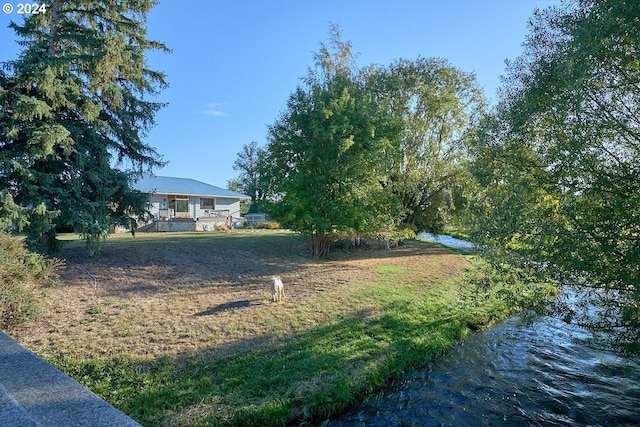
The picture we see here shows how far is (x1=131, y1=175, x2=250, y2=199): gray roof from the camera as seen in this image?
27.9 meters

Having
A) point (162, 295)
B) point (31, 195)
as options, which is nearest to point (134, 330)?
point (162, 295)

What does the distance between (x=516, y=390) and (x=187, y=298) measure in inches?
277

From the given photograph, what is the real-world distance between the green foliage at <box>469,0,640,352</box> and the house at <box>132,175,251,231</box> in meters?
23.3

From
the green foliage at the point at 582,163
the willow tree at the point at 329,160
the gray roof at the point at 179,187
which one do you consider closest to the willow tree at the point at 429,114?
the willow tree at the point at 329,160

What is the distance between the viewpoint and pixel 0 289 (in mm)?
5930

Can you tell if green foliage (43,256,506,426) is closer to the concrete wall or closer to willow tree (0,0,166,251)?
the concrete wall

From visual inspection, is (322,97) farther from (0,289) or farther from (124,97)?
(0,289)

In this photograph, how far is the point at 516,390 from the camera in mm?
5660

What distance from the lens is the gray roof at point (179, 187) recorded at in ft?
91.5

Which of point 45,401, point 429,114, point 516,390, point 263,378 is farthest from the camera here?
point 429,114

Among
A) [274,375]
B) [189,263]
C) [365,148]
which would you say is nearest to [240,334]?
[274,375]

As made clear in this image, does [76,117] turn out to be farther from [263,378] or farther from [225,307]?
[263,378]

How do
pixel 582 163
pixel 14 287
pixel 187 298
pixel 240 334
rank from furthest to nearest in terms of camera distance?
pixel 187 298 → pixel 240 334 → pixel 14 287 → pixel 582 163

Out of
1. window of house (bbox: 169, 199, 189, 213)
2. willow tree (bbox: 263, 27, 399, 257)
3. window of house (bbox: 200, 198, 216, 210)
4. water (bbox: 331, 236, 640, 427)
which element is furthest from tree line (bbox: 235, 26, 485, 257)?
window of house (bbox: 200, 198, 216, 210)
